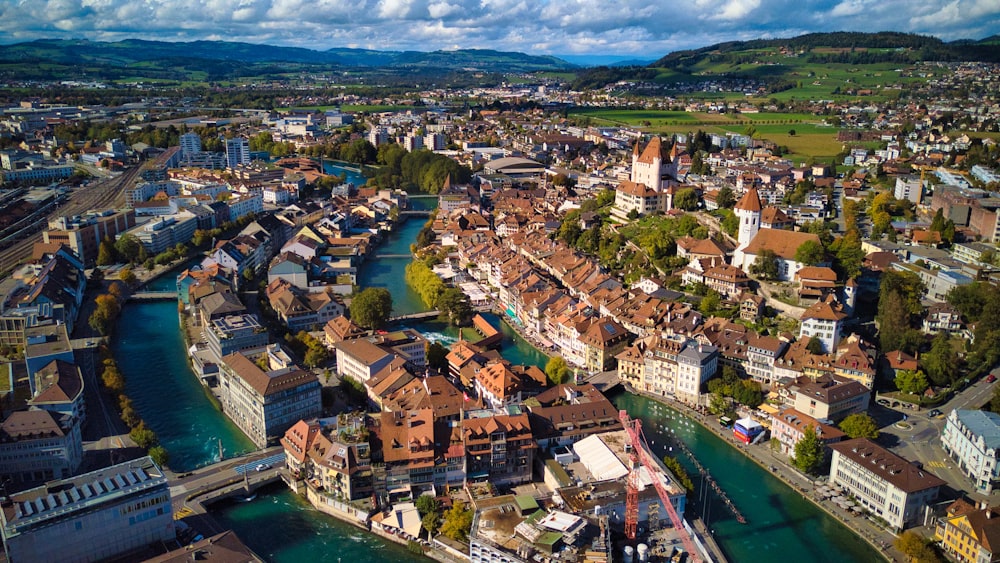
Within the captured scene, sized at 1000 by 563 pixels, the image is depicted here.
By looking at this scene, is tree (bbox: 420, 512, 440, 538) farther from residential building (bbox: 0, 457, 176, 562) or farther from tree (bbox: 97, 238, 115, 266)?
tree (bbox: 97, 238, 115, 266)

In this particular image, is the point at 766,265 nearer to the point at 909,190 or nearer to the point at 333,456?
the point at 909,190

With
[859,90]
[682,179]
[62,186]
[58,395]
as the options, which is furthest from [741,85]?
[58,395]

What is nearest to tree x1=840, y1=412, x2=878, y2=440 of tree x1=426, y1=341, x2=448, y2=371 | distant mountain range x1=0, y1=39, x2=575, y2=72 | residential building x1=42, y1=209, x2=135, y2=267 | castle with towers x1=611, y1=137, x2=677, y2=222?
tree x1=426, y1=341, x2=448, y2=371

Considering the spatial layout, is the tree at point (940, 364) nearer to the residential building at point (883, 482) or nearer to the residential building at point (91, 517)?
the residential building at point (883, 482)

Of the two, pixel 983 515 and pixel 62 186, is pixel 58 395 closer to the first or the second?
pixel 983 515

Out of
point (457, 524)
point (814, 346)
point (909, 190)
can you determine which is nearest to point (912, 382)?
point (814, 346)

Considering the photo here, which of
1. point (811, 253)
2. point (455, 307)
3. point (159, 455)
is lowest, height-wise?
point (159, 455)
